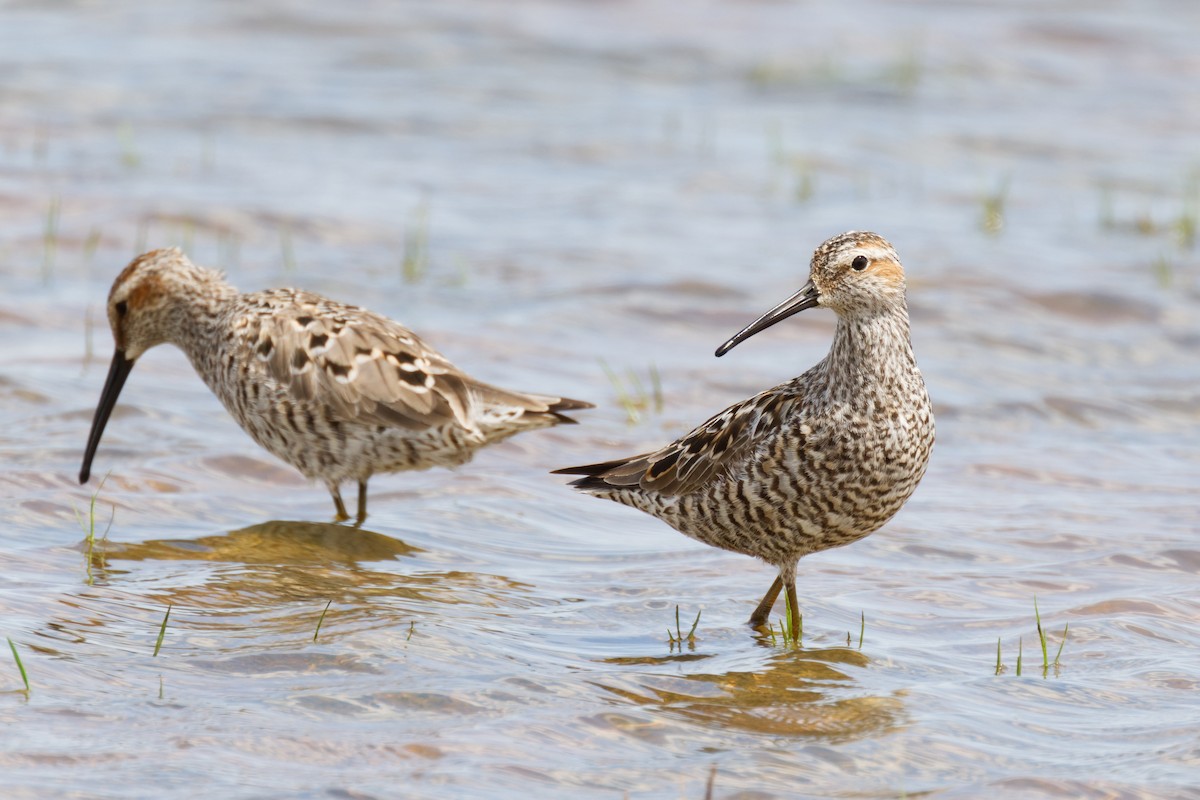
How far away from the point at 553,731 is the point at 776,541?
5.05ft

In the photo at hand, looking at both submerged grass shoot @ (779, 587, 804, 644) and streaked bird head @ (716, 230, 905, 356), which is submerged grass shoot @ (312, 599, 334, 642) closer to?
submerged grass shoot @ (779, 587, 804, 644)

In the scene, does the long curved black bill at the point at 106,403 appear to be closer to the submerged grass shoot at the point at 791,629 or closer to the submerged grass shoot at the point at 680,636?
the submerged grass shoot at the point at 680,636

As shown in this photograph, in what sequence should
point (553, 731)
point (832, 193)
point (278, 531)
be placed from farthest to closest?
point (832, 193), point (278, 531), point (553, 731)

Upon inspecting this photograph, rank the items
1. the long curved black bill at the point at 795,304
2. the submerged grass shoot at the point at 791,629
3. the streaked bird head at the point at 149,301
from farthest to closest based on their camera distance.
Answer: the streaked bird head at the point at 149,301
the submerged grass shoot at the point at 791,629
the long curved black bill at the point at 795,304

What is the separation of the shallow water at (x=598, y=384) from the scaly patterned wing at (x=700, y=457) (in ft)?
1.83

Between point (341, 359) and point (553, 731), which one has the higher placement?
point (341, 359)

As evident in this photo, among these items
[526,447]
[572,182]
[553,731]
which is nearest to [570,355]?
[526,447]

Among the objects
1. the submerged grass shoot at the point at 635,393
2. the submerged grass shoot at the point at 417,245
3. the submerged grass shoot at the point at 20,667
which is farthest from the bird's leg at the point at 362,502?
the submerged grass shoot at the point at 417,245

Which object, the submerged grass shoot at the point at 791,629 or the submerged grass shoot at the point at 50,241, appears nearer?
the submerged grass shoot at the point at 791,629

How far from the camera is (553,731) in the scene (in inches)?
246

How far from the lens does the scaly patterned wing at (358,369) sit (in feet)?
29.3

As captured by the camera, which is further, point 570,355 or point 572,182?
point 572,182

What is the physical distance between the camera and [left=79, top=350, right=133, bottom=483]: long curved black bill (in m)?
9.09

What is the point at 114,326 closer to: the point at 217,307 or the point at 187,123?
the point at 217,307
